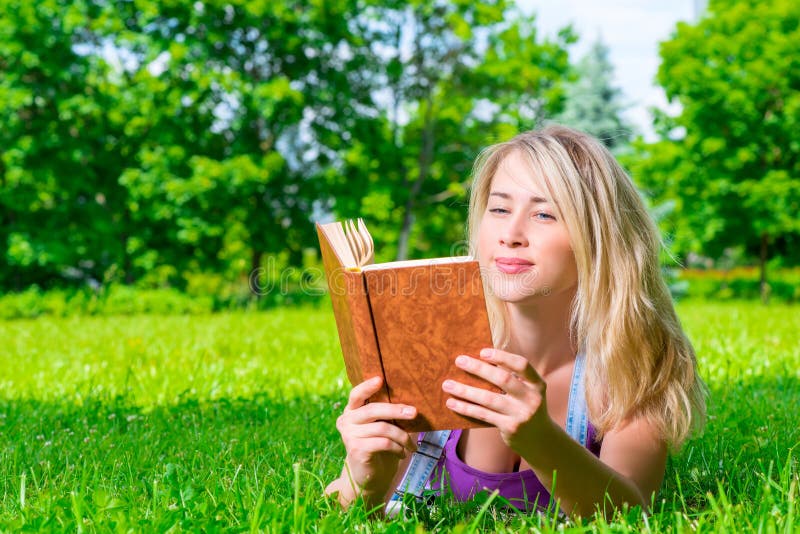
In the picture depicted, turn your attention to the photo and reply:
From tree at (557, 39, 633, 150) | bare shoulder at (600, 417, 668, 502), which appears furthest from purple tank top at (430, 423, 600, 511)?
tree at (557, 39, 633, 150)

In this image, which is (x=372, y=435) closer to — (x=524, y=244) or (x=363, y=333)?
(x=363, y=333)

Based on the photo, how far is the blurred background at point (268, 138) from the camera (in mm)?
13664

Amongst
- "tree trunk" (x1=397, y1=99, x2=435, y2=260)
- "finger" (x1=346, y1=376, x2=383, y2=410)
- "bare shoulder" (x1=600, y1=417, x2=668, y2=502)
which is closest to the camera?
"finger" (x1=346, y1=376, x2=383, y2=410)

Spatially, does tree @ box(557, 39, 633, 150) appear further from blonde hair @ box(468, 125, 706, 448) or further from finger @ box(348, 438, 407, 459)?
finger @ box(348, 438, 407, 459)

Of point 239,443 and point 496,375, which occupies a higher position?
point 496,375

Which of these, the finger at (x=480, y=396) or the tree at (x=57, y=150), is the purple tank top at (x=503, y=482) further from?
the tree at (x=57, y=150)

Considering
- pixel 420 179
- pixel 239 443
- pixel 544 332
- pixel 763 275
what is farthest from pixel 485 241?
pixel 420 179

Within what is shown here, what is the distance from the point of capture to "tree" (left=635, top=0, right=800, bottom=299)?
50.7ft

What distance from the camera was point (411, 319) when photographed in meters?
1.76

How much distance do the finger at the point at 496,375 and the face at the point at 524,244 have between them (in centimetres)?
38

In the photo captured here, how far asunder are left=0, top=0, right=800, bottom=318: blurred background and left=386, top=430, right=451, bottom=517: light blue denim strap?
9.73 meters

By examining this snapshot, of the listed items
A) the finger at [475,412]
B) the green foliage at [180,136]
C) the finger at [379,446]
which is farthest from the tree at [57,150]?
the finger at [475,412]

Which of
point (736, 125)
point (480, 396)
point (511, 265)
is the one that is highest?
point (736, 125)

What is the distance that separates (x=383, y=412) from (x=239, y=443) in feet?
5.60
